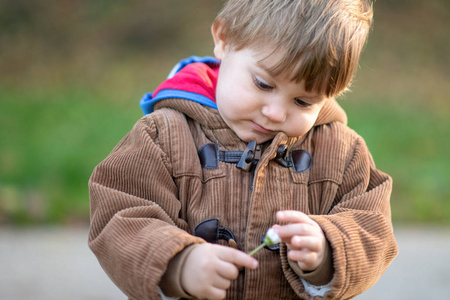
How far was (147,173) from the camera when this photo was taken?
1.81 m

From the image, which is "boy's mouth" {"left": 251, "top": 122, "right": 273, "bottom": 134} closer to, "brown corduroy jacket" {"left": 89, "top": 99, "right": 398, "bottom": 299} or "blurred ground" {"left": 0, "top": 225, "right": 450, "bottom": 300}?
"brown corduroy jacket" {"left": 89, "top": 99, "right": 398, "bottom": 299}

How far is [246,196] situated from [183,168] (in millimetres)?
216

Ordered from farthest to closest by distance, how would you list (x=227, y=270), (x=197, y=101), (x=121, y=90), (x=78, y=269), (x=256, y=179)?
(x=121, y=90) → (x=78, y=269) → (x=197, y=101) → (x=256, y=179) → (x=227, y=270)

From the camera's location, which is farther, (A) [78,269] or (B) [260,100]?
(A) [78,269]

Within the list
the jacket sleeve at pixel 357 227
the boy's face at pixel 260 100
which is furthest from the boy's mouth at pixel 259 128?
the jacket sleeve at pixel 357 227

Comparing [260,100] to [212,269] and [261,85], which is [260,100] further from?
[212,269]

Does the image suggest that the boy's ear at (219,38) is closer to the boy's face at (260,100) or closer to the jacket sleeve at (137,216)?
the boy's face at (260,100)

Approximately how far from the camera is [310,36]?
1.76 metres

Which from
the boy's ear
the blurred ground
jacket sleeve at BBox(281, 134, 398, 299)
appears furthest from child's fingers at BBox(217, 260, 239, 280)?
the blurred ground

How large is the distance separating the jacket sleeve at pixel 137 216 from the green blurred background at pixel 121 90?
257 cm

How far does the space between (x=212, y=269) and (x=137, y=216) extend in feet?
0.96

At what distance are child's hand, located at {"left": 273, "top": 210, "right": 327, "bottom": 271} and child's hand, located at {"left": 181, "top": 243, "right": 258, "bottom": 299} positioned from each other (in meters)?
0.12

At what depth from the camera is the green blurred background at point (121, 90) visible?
4.76m

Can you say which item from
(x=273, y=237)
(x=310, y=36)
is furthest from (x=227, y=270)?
(x=310, y=36)
